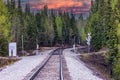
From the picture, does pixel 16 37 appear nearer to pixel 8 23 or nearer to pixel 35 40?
pixel 8 23

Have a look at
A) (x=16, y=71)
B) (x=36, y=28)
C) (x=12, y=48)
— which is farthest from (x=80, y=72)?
(x=36, y=28)

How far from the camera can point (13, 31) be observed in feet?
317

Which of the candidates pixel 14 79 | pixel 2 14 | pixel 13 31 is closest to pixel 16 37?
pixel 13 31

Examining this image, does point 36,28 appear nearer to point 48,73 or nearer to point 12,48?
point 12,48

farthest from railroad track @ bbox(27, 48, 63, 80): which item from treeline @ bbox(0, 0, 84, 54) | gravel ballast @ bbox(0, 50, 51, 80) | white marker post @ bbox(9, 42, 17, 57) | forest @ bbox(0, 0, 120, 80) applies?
treeline @ bbox(0, 0, 84, 54)

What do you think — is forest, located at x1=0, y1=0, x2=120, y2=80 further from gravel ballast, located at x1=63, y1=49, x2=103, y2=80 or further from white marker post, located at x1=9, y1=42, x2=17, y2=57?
gravel ballast, located at x1=63, y1=49, x2=103, y2=80

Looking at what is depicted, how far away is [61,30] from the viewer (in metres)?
186

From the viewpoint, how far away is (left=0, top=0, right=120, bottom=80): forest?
59469 millimetres

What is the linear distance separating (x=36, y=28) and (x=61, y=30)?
4768 cm

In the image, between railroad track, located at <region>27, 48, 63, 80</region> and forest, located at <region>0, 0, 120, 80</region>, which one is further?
forest, located at <region>0, 0, 120, 80</region>

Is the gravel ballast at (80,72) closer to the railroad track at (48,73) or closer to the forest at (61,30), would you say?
the railroad track at (48,73)

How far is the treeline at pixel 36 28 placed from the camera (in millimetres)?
98938

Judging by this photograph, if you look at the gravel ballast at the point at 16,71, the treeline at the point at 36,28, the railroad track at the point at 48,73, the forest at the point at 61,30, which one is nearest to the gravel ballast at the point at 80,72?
the railroad track at the point at 48,73

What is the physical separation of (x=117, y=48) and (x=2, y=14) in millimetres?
32856
